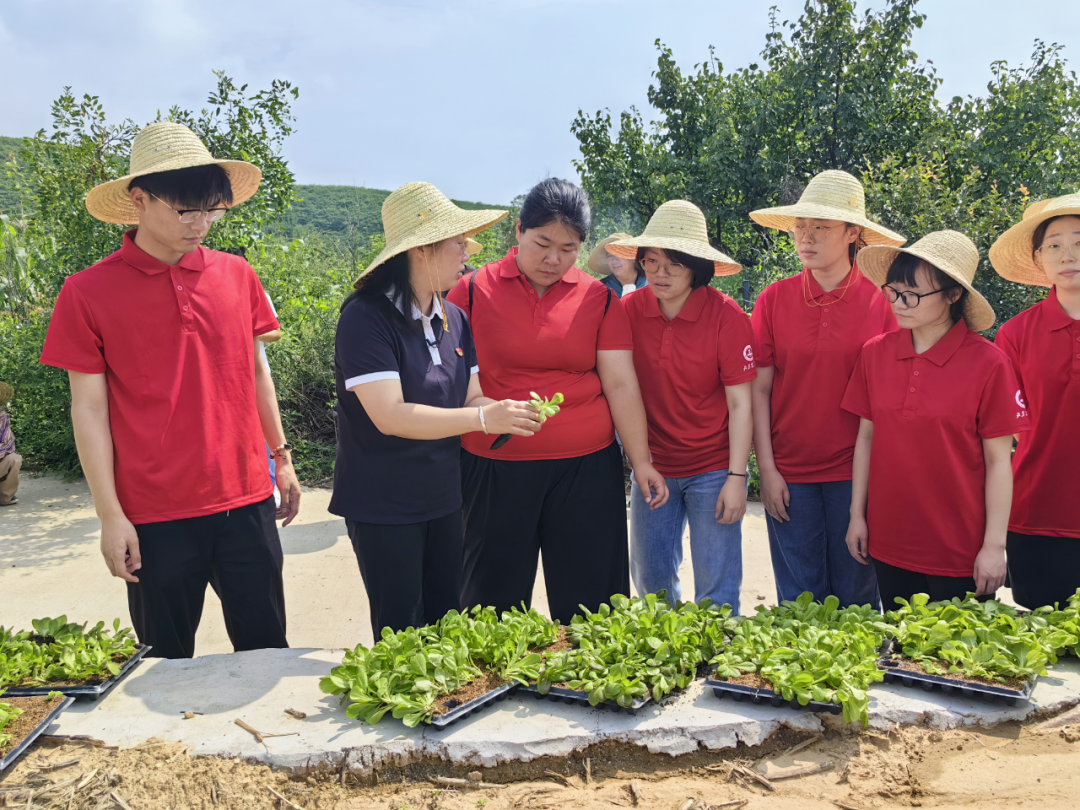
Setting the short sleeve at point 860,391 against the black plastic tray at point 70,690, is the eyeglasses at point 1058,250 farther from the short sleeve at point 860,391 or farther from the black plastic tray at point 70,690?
the black plastic tray at point 70,690

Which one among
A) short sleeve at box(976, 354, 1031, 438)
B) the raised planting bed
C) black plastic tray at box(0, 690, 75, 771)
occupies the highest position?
short sleeve at box(976, 354, 1031, 438)

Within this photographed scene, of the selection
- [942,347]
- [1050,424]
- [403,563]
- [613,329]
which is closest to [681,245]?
[613,329]

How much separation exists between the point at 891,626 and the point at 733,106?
1095 cm

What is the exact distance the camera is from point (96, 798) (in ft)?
5.74

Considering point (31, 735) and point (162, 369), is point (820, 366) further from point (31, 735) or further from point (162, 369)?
point (31, 735)

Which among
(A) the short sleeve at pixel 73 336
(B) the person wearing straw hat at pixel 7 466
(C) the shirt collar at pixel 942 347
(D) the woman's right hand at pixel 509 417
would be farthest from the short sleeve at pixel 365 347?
(B) the person wearing straw hat at pixel 7 466

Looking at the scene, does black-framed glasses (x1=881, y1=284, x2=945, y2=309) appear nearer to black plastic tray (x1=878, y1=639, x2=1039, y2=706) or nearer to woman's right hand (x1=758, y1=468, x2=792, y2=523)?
woman's right hand (x1=758, y1=468, x2=792, y2=523)

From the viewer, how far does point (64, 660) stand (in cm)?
214

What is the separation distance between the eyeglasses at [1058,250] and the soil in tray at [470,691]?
228 centimetres

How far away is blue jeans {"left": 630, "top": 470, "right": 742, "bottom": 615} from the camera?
306 centimetres

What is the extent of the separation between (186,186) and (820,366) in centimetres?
226

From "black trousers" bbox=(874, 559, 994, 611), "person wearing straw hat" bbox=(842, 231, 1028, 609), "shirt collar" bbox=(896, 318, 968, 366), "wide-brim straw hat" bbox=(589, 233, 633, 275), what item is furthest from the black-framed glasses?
"wide-brim straw hat" bbox=(589, 233, 633, 275)

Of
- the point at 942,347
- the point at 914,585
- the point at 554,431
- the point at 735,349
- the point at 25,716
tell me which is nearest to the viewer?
the point at 25,716

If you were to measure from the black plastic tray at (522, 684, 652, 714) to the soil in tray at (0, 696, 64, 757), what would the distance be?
121 cm
